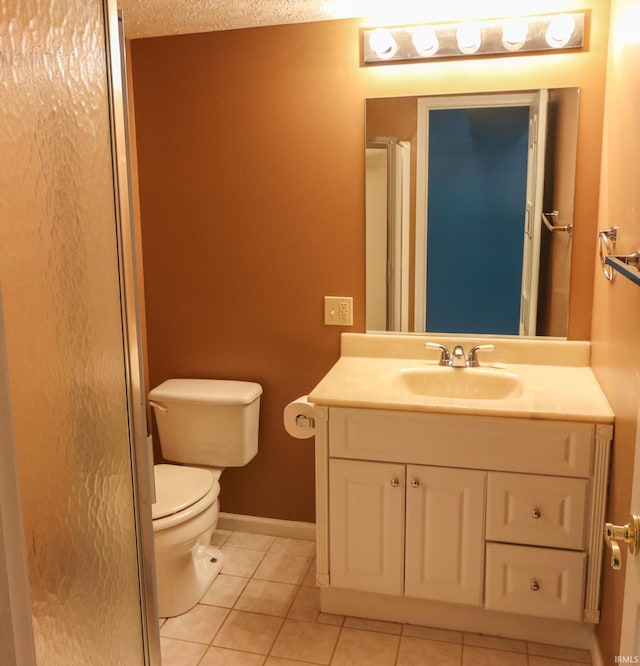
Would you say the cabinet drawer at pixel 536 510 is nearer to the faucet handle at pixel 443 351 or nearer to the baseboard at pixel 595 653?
the baseboard at pixel 595 653

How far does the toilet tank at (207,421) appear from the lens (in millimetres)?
2604

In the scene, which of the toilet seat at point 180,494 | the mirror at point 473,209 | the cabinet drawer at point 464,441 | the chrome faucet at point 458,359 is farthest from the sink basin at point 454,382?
the toilet seat at point 180,494

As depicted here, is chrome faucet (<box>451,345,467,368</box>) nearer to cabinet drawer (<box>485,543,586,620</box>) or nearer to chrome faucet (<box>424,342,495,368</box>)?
chrome faucet (<box>424,342,495,368</box>)

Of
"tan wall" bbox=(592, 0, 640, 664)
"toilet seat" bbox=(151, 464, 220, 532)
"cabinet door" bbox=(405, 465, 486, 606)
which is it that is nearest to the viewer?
"tan wall" bbox=(592, 0, 640, 664)

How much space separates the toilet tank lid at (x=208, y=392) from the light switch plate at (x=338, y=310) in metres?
0.40

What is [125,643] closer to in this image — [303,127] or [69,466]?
[69,466]

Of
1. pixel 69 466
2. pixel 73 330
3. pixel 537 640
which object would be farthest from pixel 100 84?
pixel 537 640

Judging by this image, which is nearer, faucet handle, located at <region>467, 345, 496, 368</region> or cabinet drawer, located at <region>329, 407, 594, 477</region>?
cabinet drawer, located at <region>329, 407, 594, 477</region>

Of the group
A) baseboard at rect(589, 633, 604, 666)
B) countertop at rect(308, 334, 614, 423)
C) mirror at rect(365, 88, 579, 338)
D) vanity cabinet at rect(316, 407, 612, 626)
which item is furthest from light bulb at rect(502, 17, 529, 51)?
baseboard at rect(589, 633, 604, 666)

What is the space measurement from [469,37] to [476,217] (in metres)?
0.61

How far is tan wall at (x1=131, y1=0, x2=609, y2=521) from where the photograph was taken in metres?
2.41

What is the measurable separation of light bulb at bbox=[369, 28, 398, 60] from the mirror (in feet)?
0.51

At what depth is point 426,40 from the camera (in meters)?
2.36

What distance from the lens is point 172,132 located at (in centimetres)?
267
